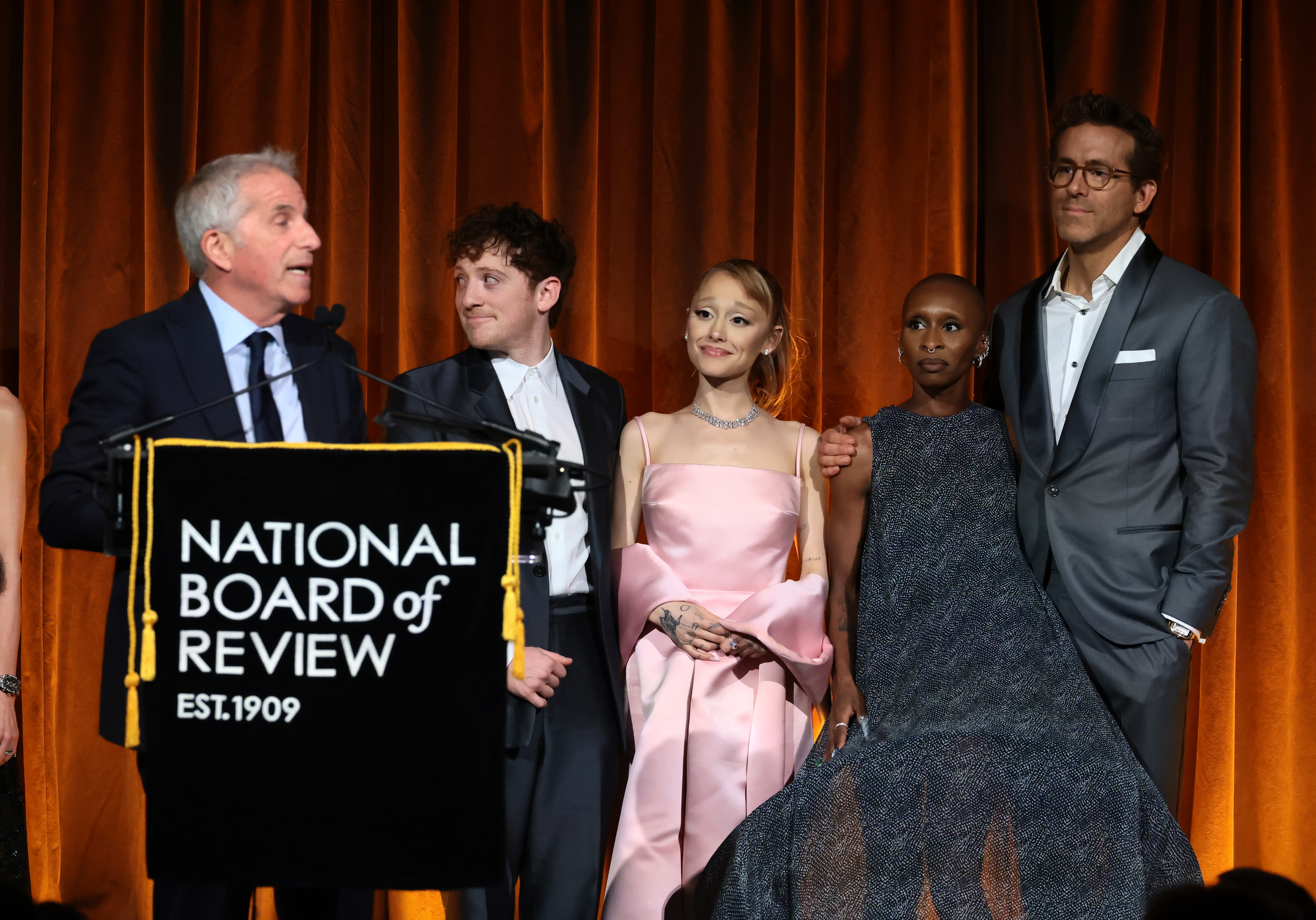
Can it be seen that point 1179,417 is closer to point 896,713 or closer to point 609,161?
point 896,713

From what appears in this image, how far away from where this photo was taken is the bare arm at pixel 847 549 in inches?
114

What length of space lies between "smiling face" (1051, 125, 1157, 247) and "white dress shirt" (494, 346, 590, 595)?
1.29 meters

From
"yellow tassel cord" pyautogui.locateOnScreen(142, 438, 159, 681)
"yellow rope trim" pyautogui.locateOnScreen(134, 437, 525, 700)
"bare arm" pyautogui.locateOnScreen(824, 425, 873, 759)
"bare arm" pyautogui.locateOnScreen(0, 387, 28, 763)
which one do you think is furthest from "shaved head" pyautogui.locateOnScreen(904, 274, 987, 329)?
"bare arm" pyautogui.locateOnScreen(0, 387, 28, 763)

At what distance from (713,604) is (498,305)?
35.0 inches

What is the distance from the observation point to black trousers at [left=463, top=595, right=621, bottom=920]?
279cm

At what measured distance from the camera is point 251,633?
2.04 meters

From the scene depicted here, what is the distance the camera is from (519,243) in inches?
117

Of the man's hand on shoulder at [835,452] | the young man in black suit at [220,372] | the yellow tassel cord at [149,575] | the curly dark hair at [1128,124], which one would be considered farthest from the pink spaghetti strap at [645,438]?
the yellow tassel cord at [149,575]

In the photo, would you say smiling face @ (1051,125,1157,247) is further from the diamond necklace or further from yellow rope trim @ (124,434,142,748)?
yellow rope trim @ (124,434,142,748)

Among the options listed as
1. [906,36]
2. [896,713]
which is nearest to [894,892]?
[896,713]

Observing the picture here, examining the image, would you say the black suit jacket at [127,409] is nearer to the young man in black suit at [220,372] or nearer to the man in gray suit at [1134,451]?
the young man in black suit at [220,372]

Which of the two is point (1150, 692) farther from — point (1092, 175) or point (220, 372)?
point (220, 372)

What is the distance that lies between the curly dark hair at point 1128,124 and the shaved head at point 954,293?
424 millimetres

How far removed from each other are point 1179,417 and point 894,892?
1257 mm
